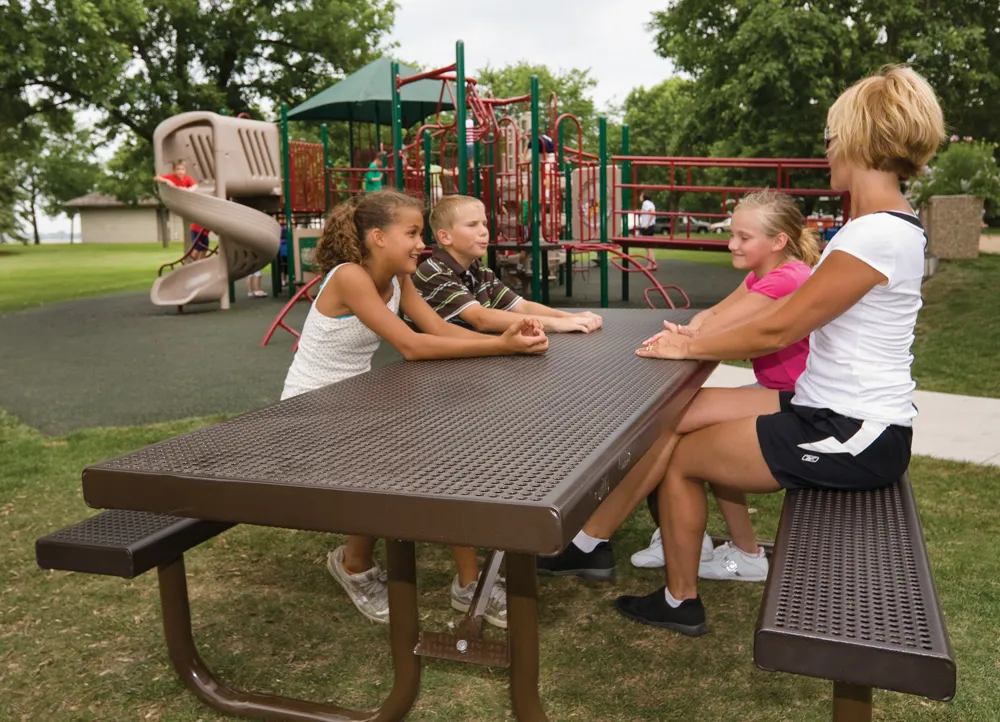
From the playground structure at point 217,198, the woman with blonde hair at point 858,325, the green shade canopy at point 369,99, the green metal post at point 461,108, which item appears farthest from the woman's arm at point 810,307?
the green shade canopy at point 369,99

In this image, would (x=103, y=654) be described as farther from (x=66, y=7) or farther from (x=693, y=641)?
(x=66, y=7)

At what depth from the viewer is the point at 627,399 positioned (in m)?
2.04

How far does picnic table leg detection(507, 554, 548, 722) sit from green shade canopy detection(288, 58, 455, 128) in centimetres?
1353

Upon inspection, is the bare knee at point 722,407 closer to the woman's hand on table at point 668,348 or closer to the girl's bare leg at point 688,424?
the girl's bare leg at point 688,424

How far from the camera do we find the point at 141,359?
315 inches

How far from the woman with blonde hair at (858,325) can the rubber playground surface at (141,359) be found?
4.22m

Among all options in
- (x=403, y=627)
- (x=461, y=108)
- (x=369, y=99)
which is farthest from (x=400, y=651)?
(x=369, y=99)

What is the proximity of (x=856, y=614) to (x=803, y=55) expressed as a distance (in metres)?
21.2

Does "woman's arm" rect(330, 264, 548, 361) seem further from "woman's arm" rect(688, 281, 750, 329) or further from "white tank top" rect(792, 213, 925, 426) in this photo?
"white tank top" rect(792, 213, 925, 426)

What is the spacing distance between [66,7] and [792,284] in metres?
18.9

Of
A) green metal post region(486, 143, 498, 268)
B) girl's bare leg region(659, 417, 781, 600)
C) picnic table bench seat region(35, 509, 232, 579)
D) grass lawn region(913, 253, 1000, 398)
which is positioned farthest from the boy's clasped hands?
green metal post region(486, 143, 498, 268)

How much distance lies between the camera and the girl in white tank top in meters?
2.71

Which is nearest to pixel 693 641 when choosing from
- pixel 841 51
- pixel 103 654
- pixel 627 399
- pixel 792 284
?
pixel 627 399

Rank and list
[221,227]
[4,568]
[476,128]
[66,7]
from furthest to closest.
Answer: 1. [66,7]
2. [221,227]
3. [476,128]
4. [4,568]
